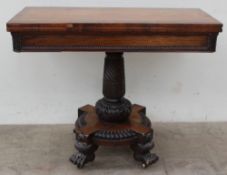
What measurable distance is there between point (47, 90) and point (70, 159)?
0.49 meters

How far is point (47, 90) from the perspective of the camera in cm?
200

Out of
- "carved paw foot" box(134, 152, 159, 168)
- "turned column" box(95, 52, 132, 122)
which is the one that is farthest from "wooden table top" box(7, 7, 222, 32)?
"carved paw foot" box(134, 152, 159, 168)

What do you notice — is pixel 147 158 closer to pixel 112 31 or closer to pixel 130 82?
pixel 130 82

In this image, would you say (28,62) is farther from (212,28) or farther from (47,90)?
(212,28)

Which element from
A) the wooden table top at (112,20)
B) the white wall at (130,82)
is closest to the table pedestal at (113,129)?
the wooden table top at (112,20)

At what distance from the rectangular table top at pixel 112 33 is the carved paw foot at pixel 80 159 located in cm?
54

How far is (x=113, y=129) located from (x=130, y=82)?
0.43m

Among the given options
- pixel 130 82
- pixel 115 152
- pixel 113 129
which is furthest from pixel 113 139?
pixel 130 82

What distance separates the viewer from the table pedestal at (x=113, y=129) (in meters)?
1.63

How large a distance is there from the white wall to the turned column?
0.31m

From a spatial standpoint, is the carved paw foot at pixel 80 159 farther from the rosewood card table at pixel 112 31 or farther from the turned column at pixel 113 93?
the rosewood card table at pixel 112 31

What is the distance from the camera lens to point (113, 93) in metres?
1.67

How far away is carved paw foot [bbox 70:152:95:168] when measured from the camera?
1632 millimetres

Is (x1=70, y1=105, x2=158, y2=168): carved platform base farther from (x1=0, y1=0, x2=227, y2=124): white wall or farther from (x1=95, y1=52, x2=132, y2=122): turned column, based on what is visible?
(x1=0, y1=0, x2=227, y2=124): white wall
